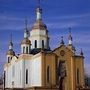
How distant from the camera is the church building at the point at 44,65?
48469 mm

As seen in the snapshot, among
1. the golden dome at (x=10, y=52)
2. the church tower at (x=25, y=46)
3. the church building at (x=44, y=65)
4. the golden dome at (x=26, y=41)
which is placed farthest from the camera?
the golden dome at (x=10, y=52)

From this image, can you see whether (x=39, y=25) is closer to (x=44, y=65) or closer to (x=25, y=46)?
(x=25, y=46)

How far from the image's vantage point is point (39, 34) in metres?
54.1

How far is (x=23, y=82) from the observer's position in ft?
167

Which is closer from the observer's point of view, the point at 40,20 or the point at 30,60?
the point at 30,60

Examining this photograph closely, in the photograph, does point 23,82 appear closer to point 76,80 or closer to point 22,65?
point 22,65

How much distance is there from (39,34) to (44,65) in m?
7.76

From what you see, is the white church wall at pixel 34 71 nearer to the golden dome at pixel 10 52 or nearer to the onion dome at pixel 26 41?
the onion dome at pixel 26 41

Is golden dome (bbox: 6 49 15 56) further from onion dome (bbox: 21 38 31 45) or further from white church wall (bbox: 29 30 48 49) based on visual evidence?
onion dome (bbox: 21 38 31 45)

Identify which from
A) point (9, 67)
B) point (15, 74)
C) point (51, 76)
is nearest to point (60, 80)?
point (51, 76)

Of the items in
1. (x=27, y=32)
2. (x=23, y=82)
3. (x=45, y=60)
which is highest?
(x=27, y=32)

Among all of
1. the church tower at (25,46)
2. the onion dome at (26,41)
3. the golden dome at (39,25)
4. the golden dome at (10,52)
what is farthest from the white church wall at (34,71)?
the golden dome at (10,52)

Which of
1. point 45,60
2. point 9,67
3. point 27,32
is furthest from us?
point 9,67

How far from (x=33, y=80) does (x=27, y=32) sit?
863 cm
